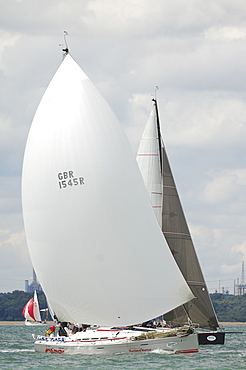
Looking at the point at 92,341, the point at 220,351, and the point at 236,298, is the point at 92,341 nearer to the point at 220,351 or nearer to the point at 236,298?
the point at 220,351

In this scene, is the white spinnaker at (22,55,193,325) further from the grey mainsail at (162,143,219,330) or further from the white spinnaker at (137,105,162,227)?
the white spinnaker at (137,105,162,227)

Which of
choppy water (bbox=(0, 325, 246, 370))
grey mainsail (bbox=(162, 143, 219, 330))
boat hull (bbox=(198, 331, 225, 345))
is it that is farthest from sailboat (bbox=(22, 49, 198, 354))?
boat hull (bbox=(198, 331, 225, 345))

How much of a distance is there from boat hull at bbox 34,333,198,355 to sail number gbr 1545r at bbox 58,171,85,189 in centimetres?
666

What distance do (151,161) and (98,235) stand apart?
36.5 ft

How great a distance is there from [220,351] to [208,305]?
98.2 inches

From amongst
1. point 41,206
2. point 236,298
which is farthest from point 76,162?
point 236,298

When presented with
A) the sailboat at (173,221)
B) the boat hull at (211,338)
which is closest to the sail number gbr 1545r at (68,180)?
the sailboat at (173,221)

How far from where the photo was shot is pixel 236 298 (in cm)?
18212

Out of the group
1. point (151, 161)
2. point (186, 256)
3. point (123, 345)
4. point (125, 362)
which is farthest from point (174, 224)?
point (125, 362)

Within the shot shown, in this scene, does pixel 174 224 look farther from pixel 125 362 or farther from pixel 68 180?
pixel 125 362

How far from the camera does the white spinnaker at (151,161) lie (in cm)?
4625

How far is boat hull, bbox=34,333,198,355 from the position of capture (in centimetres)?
3603

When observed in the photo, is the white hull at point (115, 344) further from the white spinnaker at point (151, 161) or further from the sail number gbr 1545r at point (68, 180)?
the white spinnaker at point (151, 161)

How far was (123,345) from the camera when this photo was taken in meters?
36.0
